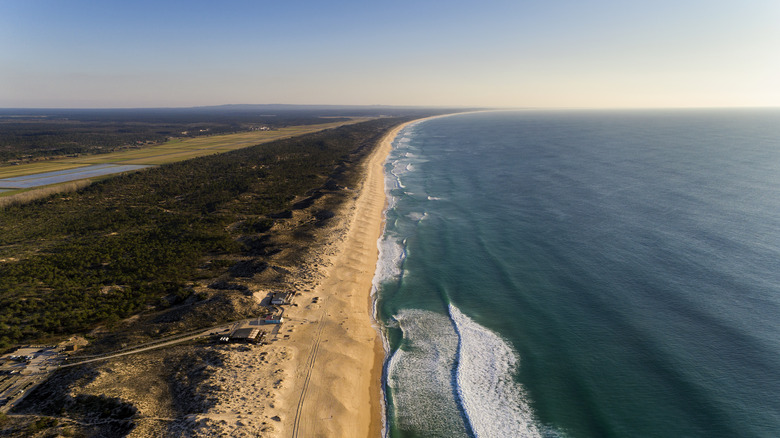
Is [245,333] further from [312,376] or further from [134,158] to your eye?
[134,158]

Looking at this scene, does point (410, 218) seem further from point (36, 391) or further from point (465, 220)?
point (36, 391)

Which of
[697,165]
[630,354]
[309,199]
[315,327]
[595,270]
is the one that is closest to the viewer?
[630,354]

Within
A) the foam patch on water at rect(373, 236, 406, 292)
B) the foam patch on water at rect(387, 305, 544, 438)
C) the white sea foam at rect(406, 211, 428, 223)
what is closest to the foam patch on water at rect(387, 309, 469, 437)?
the foam patch on water at rect(387, 305, 544, 438)

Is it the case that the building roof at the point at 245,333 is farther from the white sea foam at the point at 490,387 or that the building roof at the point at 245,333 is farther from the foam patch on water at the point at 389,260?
the white sea foam at the point at 490,387

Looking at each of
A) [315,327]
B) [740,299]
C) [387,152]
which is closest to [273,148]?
[387,152]

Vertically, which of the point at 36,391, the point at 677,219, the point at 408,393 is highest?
the point at 677,219

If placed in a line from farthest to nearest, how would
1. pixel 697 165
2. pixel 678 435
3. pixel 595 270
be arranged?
1. pixel 697 165
2. pixel 595 270
3. pixel 678 435

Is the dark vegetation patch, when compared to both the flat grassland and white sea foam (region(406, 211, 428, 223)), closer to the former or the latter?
white sea foam (region(406, 211, 428, 223))
